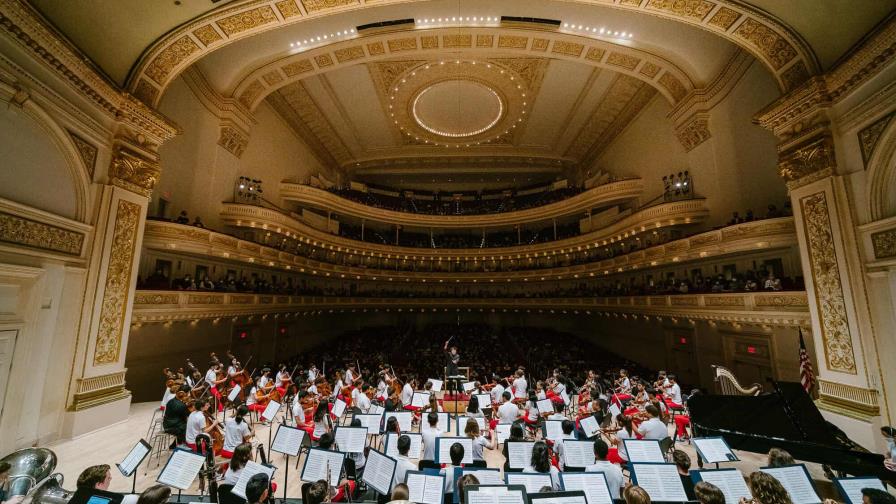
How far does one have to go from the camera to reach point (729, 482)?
422 cm

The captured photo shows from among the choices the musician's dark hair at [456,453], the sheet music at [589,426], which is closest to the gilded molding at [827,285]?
the sheet music at [589,426]

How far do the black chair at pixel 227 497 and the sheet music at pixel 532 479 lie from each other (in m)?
3.29

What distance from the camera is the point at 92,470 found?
12.4 feet

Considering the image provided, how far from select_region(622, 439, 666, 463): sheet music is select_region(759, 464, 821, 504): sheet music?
54.3 inches

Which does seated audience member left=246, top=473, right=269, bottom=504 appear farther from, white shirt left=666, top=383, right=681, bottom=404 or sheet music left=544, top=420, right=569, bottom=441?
white shirt left=666, top=383, right=681, bottom=404

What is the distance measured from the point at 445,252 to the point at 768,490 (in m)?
24.0

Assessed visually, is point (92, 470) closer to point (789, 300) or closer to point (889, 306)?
point (889, 306)

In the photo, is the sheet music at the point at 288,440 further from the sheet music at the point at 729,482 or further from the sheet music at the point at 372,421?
the sheet music at the point at 729,482

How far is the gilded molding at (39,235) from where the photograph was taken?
6738 millimetres

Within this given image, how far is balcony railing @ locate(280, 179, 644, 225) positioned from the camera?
20000 mm

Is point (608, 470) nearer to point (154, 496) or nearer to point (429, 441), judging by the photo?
point (429, 441)

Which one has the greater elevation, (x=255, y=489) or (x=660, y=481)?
(x=255, y=489)

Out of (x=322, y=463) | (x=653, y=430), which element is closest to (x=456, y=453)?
(x=322, y=463)

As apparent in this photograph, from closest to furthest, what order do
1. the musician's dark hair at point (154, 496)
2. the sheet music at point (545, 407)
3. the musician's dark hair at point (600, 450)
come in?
1. the musician's dark hair at point (154, 496)
2. the musician's dark hair at point (600, 450)
3. the sheet music at point (545, 407)
